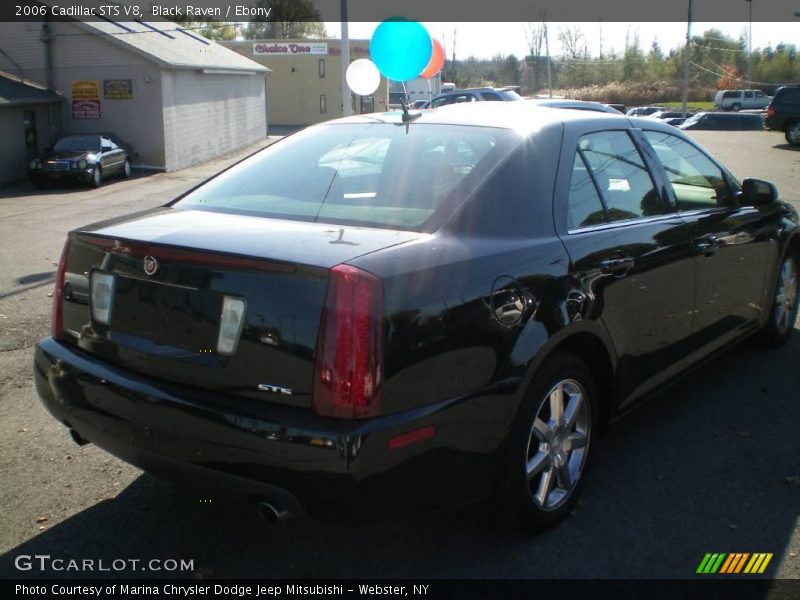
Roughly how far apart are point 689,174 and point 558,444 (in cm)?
204

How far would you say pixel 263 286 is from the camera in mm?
2701

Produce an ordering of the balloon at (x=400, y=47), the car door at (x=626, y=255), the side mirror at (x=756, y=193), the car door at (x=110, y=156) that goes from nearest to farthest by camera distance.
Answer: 1. the car door at (x=626, y=255)
2. the side mirror at (x=756, y=193)
3. the balloon at (x=400, y=47)
4. the car door at (x=110, y=156)

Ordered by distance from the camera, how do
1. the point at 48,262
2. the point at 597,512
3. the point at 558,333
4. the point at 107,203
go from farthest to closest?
the point at 107,203 < the point at 48,262 < the point at 597,512 < the point at 558,333

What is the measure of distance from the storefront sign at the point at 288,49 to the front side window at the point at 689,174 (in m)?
43.8

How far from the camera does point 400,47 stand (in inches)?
334

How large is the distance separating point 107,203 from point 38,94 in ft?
28.9

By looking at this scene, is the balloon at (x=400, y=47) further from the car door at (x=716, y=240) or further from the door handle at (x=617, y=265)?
the door handle at (x=617, y=265)

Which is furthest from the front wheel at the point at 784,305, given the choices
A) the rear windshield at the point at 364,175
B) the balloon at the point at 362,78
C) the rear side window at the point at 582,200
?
the balloon at the point at 362,78

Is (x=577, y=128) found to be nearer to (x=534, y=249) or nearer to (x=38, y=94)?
(x=534, y=249)

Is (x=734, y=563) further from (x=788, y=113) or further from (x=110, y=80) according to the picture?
(x=788, y=113)

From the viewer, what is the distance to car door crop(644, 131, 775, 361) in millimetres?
4383

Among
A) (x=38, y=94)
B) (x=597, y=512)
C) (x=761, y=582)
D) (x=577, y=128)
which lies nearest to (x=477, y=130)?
(x=577, y=128)

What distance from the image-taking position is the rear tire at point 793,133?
27.6 m

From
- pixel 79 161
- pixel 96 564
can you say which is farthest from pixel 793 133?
pixel 96 564
